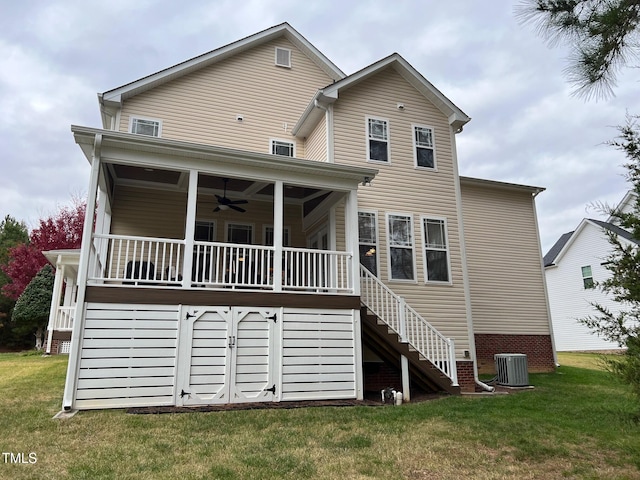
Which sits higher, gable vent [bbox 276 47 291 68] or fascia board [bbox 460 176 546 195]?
gable vent [bbox 276 47 291 68]

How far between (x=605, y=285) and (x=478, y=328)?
9.78 m

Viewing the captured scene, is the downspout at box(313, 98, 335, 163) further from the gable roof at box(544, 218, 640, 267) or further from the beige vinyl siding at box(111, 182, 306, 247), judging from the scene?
the gable roof at box(544, 218, 640, 267)

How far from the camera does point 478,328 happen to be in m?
13.2

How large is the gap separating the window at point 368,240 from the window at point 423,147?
2269 millimetres

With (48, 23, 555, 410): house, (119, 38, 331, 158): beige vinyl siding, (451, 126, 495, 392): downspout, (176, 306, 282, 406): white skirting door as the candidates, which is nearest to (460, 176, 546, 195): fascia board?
(48, 23, 555, 410): house

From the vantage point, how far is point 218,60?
40.3ft

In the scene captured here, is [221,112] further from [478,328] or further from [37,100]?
[37,100]

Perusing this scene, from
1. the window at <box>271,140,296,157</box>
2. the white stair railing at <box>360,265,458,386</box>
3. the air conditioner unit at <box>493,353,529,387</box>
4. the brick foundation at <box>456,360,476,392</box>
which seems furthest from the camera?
the window at <box>271,140,296,157</box>

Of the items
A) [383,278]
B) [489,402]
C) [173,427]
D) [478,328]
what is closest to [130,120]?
[383,278]

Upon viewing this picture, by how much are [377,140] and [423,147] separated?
4.49ft

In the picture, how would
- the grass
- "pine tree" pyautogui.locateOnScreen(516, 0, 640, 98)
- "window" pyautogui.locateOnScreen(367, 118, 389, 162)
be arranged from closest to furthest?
the grass, "pine tree" pyautogui.locateOnScreen(516, 0, 640, 98), "window" pyautogui.locateOnScreen(367, 118, 389, 162)

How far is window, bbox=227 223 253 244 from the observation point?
11.3 m

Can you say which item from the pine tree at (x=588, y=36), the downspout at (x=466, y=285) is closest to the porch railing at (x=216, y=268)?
the downspout at (x=466, y=285)

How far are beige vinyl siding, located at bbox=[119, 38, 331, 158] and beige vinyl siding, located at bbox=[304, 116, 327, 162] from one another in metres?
0.36
